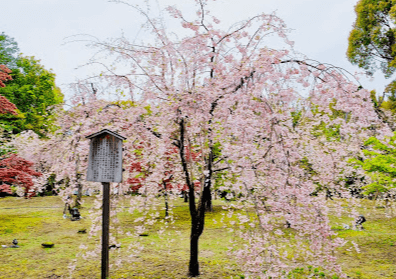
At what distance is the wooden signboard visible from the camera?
484 cm

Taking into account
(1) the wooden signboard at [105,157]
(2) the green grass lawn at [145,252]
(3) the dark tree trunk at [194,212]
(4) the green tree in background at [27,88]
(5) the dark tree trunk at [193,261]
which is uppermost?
(4) the green tree in background at [27,88]

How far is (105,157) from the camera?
16.0 ft

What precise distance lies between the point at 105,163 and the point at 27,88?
1838 centimetres

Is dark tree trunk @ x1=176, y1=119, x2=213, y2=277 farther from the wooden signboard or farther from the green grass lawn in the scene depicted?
the wooden signboard

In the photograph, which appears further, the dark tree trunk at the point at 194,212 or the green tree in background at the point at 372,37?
the green tree in background at the point at 372,37

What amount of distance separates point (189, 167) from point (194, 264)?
2.04 meters

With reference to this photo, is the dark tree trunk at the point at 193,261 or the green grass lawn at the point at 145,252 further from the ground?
the dark tree trunk at the point at 193,261

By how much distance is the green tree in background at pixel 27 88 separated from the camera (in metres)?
19.3

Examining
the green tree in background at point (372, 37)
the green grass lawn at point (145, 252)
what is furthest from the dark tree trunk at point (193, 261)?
the green tree in background at point (372, 37)

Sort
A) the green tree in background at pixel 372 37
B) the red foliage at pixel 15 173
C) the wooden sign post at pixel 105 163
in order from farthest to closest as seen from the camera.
A: 1. the green tree in background at pixel 372 37
2. the red foliage at pixel 15 173
3. the wooden sign post at pixel 105 163

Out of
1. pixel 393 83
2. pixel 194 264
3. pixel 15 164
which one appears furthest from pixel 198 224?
pixel 393 83

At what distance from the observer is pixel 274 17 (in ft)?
15.0

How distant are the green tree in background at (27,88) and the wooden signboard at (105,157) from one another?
53.9ft

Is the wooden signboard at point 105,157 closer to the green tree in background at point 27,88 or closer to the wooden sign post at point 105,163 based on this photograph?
the wooden sign post at point 105,163
